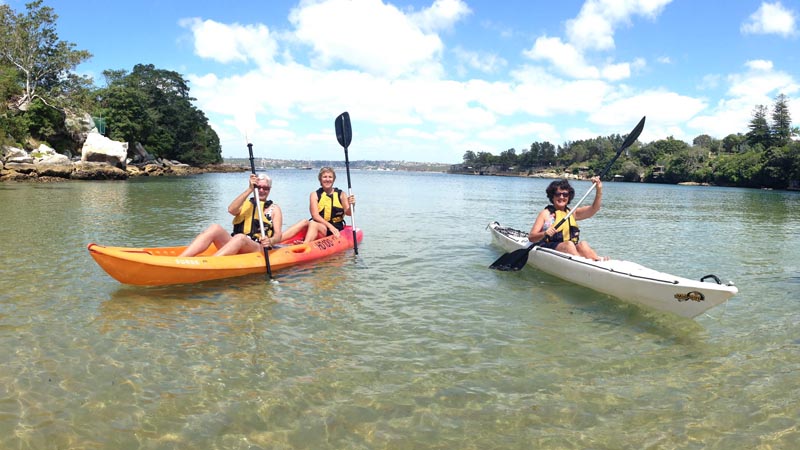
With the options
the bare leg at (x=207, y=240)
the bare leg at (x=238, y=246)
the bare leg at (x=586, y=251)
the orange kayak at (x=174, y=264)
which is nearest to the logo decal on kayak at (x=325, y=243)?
the orange kayak at (x=174, y=264)

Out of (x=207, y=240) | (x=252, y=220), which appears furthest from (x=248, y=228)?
(x=207, y=240)

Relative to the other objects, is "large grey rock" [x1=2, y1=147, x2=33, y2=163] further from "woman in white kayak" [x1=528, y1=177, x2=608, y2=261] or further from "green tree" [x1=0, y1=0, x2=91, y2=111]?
"woman in white kayak" [x1=528, y1=177, x2=608, y2=261]

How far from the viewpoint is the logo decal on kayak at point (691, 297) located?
5416 millimetres

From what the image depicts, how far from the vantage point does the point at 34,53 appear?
4203 cm

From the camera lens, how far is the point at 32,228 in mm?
12164

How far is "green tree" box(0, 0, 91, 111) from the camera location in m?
40.9

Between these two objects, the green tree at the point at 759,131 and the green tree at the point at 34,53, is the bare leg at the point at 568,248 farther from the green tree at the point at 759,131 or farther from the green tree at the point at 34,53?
the green tree at the point at 759,131

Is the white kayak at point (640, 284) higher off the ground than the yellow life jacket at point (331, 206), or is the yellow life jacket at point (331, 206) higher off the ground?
the yellow life jacket at point (331, 206)

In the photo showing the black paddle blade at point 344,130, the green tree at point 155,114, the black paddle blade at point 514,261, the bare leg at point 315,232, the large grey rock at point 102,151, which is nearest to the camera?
the black paddle blade at point 514,261

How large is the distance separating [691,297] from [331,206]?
707cm

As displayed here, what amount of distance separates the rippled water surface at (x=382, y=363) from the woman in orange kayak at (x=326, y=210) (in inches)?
58.2

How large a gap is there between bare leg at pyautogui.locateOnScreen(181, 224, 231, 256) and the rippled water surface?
22.8 inches

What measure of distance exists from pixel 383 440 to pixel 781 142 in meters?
118

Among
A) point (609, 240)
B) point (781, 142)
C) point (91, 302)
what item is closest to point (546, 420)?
point (91, 302)
